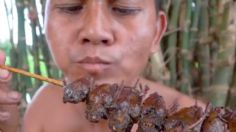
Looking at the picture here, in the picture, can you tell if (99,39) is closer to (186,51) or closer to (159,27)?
(159,27)

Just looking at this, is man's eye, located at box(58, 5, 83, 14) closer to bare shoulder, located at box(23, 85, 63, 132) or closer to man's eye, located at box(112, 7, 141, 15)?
man's eye, located at box(112, 7, 141, 15)

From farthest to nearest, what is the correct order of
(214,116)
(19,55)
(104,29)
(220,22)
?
(19,55) → (220,22) → (104,29) → (214,116)

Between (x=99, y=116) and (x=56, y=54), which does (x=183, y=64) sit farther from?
(x=99, y=116)

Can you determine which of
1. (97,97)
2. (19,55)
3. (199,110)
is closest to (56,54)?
(97,97)

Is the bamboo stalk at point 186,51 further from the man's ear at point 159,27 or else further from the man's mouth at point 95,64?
the man's mouth at point 95,64

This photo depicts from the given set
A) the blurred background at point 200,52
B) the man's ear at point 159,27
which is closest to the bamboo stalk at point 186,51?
the blurred background at point 200,52

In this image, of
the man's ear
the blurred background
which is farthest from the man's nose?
the blurred background

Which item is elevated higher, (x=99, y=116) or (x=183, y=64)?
(x=99, y=116)

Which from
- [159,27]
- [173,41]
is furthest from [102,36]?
[173,41]
